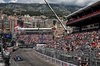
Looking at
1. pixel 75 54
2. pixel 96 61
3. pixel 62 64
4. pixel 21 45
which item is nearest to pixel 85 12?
pixel 62 64

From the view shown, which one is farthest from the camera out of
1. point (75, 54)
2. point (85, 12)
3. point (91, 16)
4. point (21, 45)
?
point (21, 45)

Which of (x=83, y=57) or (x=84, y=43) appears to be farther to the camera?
(x=84, y=43)

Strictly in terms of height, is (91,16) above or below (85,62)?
above

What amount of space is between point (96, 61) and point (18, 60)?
16.3m

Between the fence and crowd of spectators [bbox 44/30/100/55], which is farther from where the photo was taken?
crowd of spectators [bbox 44/30/100/55]

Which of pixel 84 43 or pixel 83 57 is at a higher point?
pixel 84 43

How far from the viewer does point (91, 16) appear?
1196 inches

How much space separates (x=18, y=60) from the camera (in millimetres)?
25938

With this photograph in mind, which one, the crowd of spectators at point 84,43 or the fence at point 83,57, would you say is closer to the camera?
the fence at point 83,57

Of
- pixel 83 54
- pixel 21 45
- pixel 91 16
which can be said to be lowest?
pixel 21 45

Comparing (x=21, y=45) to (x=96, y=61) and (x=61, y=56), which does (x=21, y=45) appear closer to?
(x=61, y=56)

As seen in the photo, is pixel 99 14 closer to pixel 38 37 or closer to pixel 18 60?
pixel 18 60

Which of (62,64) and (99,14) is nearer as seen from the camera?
(62,64)

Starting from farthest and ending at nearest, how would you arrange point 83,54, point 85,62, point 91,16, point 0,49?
point 91,16 < point 0,49 < point 83,54 < point 85,62
